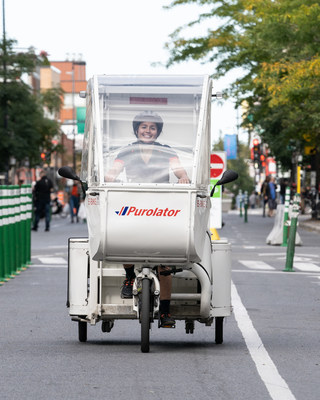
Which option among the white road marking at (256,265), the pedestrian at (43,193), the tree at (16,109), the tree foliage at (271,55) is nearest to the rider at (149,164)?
the white road marking at (256,265)

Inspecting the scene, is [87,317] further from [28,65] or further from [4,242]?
[28,65]

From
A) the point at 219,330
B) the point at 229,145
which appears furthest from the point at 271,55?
the point at 229,145

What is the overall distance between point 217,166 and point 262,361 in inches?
637

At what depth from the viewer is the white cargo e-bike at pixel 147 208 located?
390 inches

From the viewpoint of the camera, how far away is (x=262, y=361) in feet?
32.4

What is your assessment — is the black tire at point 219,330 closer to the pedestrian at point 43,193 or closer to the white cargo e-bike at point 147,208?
the white cargo e-bike at point 147,208

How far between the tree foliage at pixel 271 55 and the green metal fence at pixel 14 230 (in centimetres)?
1458

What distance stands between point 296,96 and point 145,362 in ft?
96.0

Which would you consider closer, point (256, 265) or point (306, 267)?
point (306, 267)

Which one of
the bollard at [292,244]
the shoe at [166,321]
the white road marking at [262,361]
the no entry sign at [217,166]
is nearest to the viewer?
the white road marking at [262,361]

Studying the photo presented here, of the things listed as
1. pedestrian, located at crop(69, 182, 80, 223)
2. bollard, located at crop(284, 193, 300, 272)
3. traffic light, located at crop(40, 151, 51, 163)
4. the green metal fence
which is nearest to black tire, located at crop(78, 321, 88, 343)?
the green metal fence

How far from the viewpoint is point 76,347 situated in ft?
35.4

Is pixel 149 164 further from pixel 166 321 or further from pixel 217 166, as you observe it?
pixel 217 166

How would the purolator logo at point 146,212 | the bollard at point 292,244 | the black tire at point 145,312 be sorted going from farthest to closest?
the bollard at point 292,244
the black tire at point 145,312
the purolator logo at point 146,212
